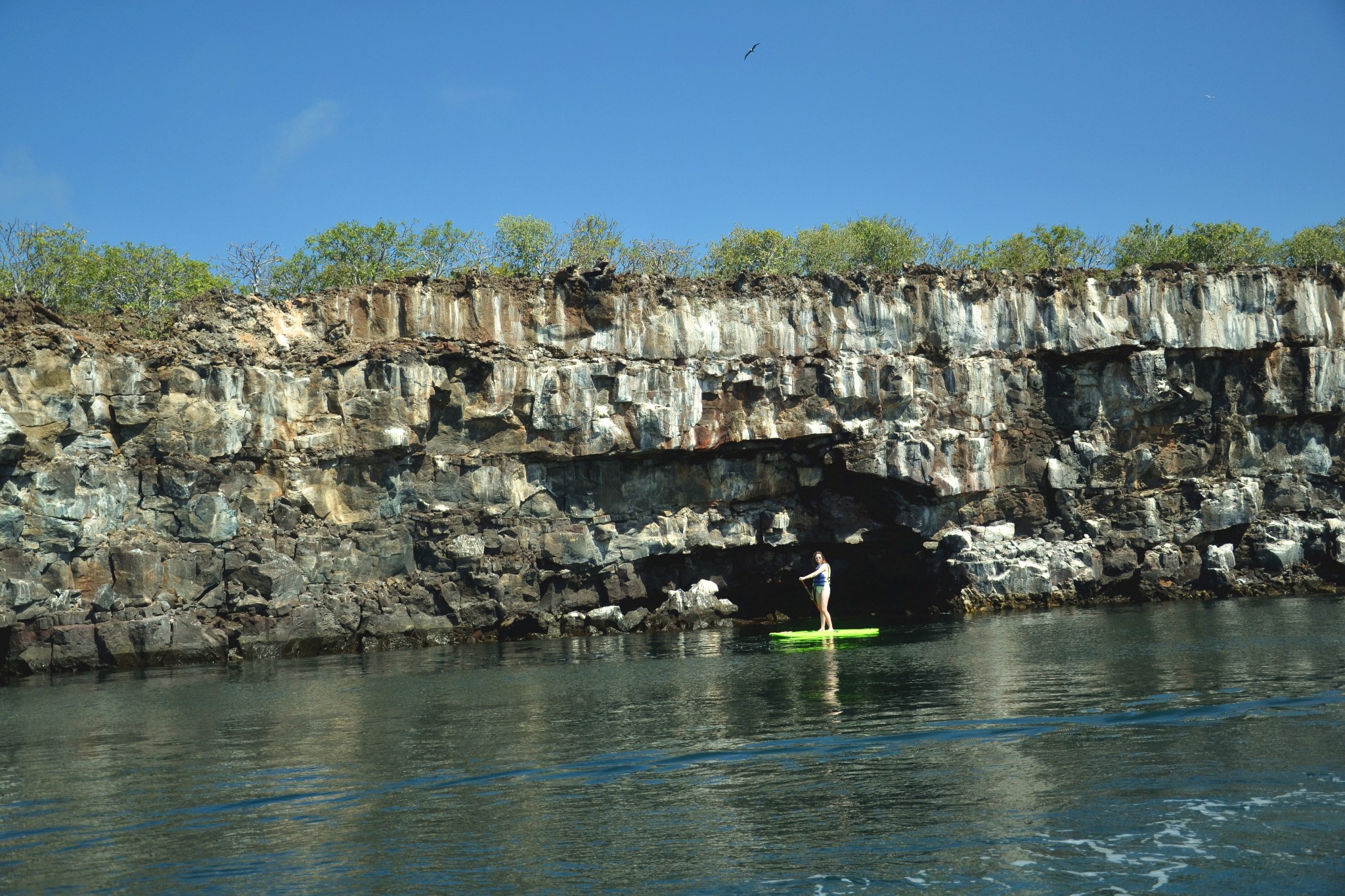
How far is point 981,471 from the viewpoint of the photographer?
37594mm

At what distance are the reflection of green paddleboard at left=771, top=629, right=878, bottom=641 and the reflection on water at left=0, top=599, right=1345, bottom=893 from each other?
644 cm

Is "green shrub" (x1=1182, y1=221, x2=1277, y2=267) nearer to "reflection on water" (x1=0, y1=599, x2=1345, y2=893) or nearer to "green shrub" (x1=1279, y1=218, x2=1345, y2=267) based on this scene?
"green shrub" (x1=1279, y1=218, x2=1345, y2=267)

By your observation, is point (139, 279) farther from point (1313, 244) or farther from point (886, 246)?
point (1313, 244)

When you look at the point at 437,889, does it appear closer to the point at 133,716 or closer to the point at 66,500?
the point at 133,716

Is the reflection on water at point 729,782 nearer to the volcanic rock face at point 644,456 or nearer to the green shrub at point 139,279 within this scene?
the volcanic rock face at point 644,456

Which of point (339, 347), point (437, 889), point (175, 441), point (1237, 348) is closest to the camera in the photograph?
point (437, 889)

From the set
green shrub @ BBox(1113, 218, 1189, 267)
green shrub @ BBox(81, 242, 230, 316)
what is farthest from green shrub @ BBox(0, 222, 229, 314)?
green shrub @ BBox(1113, 218, 1189, 267)

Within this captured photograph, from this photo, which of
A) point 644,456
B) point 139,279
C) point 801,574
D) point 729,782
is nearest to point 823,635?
point 644,456

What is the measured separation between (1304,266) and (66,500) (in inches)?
1586

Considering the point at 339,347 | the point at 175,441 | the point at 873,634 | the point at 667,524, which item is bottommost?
the point at 873,634

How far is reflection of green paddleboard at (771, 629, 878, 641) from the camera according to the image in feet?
85.2

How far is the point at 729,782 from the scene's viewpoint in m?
10.2

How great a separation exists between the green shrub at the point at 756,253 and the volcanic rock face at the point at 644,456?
1406 centimetres

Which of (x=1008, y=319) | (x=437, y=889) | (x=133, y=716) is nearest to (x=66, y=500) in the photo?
(x=133, y=716)
